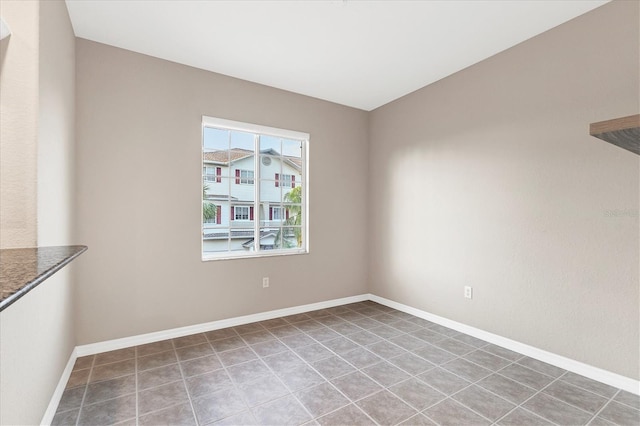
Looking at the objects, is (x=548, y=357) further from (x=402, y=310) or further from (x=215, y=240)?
(x=215, y=240)

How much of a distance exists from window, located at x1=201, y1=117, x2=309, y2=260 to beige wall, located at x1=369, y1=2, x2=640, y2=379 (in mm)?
1451

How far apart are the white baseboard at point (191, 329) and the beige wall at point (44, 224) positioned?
0.33m

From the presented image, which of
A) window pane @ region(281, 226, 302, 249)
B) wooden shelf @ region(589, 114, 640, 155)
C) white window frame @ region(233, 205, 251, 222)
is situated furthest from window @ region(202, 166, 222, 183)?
wooden shelf @ region(589, 114, 640, 155)

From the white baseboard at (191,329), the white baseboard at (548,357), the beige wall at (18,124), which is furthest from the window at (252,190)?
the white baseboard at (548,357)

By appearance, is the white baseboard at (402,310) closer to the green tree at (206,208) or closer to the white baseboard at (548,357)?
the white baseboard at (548,357)

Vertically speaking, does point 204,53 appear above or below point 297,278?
above

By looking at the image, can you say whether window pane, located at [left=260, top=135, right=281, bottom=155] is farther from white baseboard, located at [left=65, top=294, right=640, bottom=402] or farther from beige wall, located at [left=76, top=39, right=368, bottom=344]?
white baseboard, located at [left=65, top=294, right=640, bottom=402]

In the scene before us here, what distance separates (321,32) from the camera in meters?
2.62

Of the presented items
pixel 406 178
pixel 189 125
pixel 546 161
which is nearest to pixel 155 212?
pixel 189 125

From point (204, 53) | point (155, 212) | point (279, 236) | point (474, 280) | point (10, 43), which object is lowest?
point (474, 280)

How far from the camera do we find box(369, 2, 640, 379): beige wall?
7.24 ft

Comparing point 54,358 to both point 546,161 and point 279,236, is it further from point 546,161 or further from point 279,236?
point 546,161

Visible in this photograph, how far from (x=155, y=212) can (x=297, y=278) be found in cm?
177

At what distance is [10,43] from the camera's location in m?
1.47
